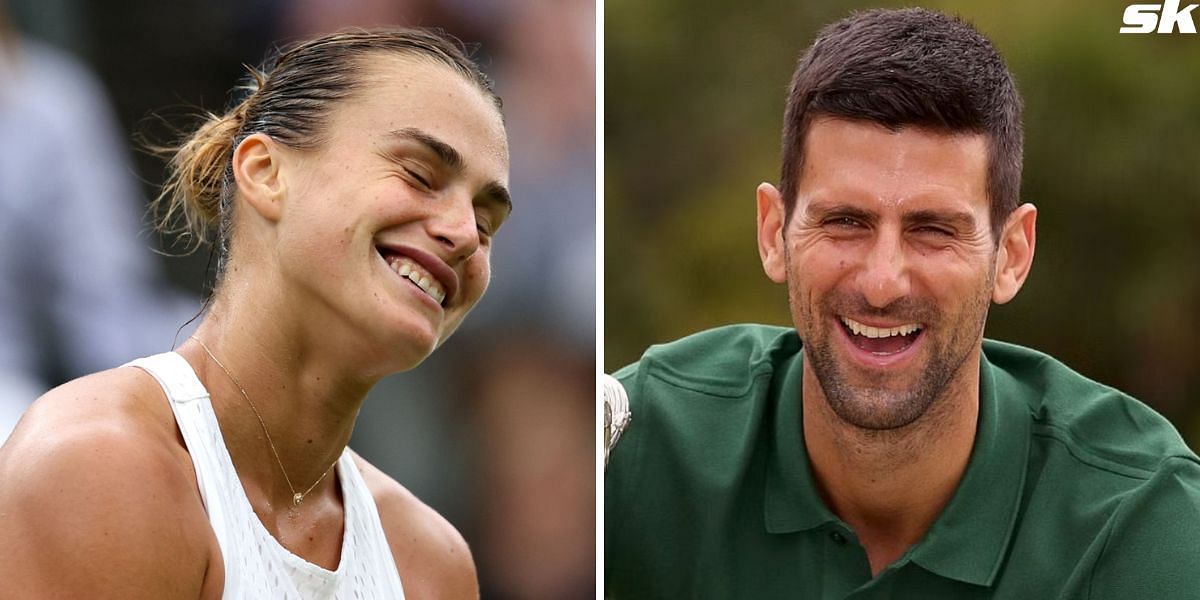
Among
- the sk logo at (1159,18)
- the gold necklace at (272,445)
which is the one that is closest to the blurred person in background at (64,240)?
the gold necklace at (272,445)

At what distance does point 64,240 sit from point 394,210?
0.68m

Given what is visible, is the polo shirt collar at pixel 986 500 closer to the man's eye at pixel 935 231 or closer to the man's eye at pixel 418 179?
the man's eye at pixel 935 231

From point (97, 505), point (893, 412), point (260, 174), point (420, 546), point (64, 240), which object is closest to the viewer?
point (97, 505)

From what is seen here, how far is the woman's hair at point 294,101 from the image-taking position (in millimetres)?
1363

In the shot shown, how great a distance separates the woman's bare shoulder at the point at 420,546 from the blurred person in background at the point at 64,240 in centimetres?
42

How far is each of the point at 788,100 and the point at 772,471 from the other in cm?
42

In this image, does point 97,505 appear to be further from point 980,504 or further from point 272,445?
point 980,504

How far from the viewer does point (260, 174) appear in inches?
53.2

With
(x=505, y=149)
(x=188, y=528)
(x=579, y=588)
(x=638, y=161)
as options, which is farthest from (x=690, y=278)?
(x=188, y=528)

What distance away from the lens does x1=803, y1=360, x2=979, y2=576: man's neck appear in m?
1.49

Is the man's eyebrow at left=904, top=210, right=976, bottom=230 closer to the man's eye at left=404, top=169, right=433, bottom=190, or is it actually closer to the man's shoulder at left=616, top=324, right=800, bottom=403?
the man's shoulder at left=616, top=324, right=800, bottom=403

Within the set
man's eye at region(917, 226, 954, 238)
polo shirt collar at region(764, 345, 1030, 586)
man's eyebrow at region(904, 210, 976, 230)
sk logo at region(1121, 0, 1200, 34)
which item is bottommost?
polo shirt collar at region(764, 345, 1030, 586)

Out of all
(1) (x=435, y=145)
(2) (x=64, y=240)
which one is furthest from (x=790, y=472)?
(2) (x=64, y=240)

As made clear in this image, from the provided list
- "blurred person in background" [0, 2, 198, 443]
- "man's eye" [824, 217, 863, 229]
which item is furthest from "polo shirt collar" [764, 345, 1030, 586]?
"blurred person in background" [0, 2, 198, 443]
